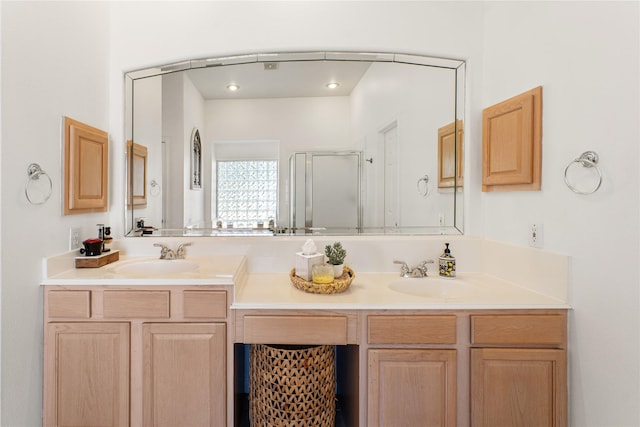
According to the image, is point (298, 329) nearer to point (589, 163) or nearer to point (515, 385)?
point (515, 385)

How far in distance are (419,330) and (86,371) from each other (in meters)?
1.44

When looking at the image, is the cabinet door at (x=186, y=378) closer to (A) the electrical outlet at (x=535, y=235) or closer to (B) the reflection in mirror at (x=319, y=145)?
(B) the reflection in mirror at (x=319, y=145)

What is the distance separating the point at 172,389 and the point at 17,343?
634 millimetres

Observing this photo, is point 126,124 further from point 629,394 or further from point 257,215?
point 629,394

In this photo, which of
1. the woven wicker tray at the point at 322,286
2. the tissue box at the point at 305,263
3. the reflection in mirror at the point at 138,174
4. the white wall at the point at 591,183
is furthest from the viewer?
the reflection in mirror at the point at 138,174

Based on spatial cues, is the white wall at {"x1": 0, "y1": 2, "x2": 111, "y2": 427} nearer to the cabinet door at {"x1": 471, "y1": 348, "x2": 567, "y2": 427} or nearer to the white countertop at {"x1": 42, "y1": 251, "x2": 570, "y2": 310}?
the white countertop at {"x1": 42, "y1": 251, "x2": 570, "y2": 310}

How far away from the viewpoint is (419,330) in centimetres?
135

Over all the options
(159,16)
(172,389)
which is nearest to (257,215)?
(172,389)

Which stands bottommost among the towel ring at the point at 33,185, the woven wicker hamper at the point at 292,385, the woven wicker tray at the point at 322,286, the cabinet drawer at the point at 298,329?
the woven wicker hamper at the point at 292,385

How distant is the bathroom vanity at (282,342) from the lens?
52.7 inches

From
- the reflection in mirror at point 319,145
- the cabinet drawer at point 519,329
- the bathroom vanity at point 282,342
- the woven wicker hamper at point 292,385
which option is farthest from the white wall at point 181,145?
the cabinet drawer at point 519,329

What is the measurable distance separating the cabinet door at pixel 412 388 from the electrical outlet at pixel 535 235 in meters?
0.62

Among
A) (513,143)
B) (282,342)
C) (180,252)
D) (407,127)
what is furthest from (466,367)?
(180,252)

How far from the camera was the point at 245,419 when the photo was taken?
1.83m
